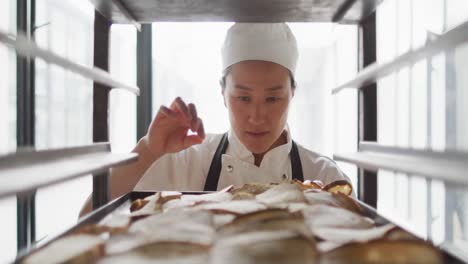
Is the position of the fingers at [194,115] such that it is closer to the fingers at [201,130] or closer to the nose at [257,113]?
the fingers at [201,130]

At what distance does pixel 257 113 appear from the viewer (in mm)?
1148

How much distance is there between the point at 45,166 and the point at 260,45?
91 cm

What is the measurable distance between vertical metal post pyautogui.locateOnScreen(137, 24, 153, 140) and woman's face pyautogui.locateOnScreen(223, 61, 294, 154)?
3.07 ft

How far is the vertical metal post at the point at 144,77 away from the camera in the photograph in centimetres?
208

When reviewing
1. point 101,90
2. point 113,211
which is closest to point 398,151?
point 113,211

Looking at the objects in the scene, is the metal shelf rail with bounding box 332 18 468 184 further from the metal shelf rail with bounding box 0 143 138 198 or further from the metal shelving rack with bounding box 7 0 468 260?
the metal shelf rail with bounding box 0 143 138 198

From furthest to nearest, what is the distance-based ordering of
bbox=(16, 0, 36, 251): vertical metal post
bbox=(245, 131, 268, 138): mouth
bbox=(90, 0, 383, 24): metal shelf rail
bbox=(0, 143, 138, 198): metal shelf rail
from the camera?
1. bbox=(245, 131, 268, 138): mouth
2. bbox=(16, 0, 36, 251): vertical metal post
3. bbox=(90, 0, 383, 24): metal shelf rail
4. bbox=(0, 143, 138, 198): metal shelf rail

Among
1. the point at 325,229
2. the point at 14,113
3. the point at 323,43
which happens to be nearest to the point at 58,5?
the point at 14,113

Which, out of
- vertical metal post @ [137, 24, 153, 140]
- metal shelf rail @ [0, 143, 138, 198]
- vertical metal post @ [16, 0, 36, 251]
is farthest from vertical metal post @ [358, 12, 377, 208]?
vertical metal post @ [137, 24, 153, 140]

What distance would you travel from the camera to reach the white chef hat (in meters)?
1.22

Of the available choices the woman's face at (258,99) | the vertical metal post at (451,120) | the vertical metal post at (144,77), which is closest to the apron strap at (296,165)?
the woman's face at (258,99)

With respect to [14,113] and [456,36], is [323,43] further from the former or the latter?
[456,36]

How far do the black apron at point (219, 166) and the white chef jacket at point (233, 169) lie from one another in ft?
0.05

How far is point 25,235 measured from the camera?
1.13 m
